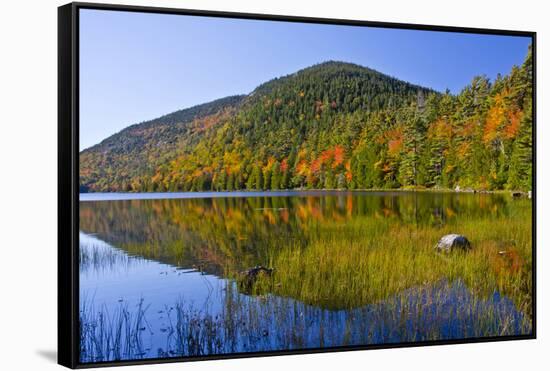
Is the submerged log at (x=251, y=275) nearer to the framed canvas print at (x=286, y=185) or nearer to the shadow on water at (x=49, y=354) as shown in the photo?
the framed canvas print at (x=286, y=185)

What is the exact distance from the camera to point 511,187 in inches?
327

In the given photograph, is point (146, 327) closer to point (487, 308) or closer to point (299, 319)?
point (299, 319)

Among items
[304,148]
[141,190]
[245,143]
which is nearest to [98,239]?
[141,190]

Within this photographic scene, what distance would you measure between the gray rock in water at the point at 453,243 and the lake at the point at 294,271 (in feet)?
0.24

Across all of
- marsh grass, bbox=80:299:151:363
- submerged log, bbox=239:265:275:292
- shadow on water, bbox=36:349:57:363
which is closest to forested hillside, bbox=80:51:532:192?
submerged log, bbox=239:265:275:292

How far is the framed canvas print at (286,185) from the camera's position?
6.77 meters

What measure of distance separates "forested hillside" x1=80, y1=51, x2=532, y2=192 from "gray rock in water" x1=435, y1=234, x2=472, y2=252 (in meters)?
0.55

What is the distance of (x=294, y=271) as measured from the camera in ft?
24.6

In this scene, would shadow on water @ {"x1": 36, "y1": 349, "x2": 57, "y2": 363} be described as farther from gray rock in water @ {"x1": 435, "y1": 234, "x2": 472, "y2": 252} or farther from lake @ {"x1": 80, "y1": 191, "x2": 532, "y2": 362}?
gray rock in water @ {"x1": 435, "y1": 234, "x2": 472, "y2": 252}

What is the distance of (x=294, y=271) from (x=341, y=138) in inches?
59.9

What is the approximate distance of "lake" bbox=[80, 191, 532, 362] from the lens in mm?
6874

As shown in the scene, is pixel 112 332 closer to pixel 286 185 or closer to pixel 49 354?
pixel 49 354

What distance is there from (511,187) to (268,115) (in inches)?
107

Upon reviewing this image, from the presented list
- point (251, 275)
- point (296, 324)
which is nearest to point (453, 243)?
point (296, 324)
